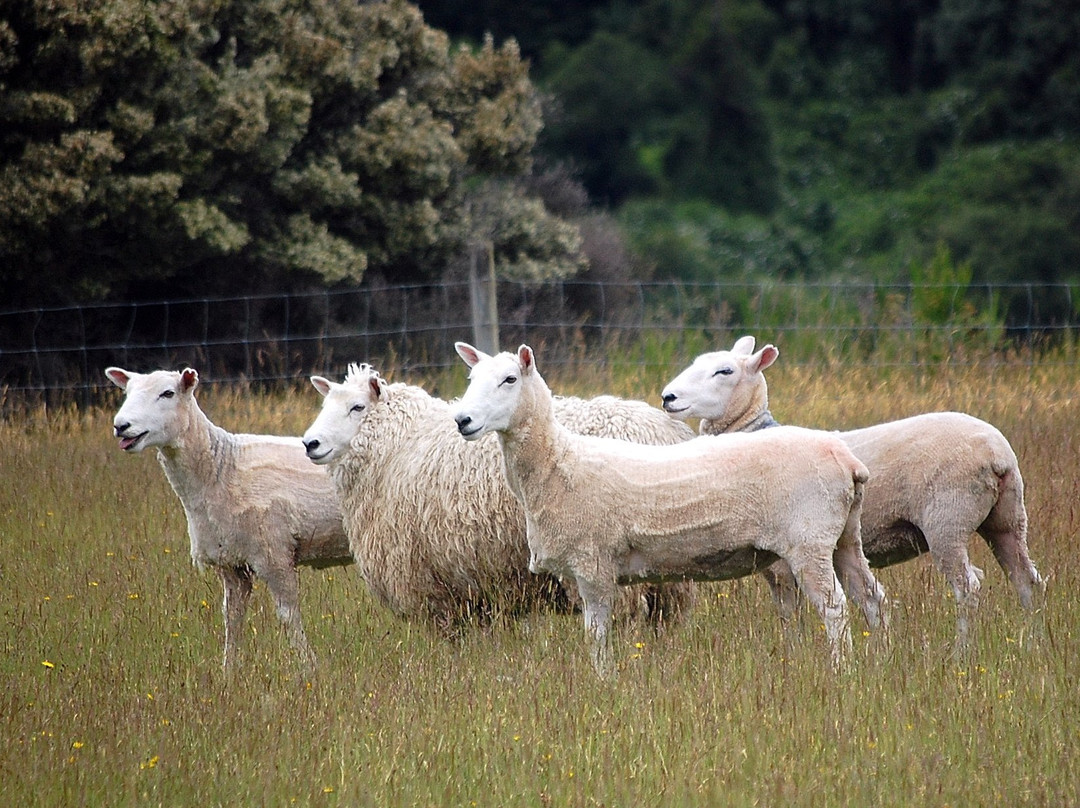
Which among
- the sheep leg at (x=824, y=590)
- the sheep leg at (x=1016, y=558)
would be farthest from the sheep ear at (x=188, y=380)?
the sheep leg at (x=1016, y=558)

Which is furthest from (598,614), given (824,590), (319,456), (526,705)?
(319,456)

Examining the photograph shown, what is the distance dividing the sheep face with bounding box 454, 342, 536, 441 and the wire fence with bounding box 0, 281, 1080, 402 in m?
6.07

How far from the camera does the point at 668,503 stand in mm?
5777

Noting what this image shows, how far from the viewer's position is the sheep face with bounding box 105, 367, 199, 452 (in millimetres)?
6582

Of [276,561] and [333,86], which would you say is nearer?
[276,561]

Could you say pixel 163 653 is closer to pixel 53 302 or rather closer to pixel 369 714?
pixel 369 714

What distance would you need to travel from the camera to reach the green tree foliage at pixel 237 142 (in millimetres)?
12117

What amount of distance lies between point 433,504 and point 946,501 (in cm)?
230

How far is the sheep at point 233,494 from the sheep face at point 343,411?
0.25 metres

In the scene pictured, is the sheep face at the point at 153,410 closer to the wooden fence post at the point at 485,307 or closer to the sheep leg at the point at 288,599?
the sheep leg at the point at 288,599

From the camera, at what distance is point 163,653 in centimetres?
642

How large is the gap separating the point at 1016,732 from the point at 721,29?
105 ft

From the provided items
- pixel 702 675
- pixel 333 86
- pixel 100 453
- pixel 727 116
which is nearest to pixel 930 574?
pixel 702 675

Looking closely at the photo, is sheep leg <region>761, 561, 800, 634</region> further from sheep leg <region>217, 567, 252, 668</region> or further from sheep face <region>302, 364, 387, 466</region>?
sheep leg <region>217, 567, 252, 668</region>
